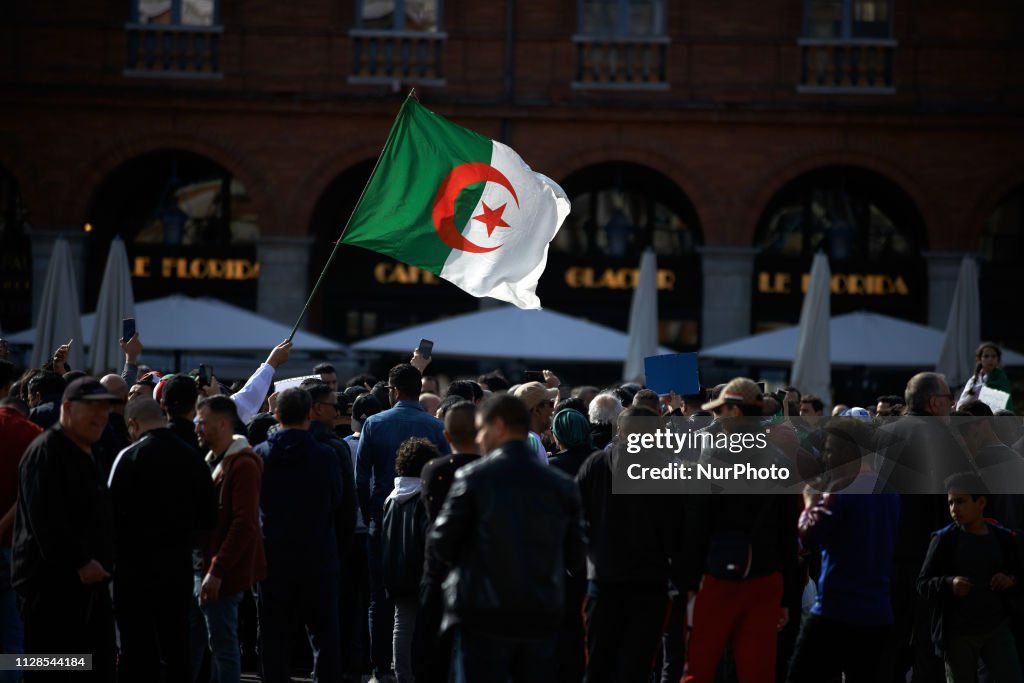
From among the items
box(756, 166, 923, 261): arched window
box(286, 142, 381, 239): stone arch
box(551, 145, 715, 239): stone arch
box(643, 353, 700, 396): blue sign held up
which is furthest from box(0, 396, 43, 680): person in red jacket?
box(756, 166, 923, 261): arched window

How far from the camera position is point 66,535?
690 cm

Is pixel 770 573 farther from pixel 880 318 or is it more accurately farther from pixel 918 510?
pixel 880 318

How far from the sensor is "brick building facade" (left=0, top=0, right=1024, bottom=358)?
2200 centimetres

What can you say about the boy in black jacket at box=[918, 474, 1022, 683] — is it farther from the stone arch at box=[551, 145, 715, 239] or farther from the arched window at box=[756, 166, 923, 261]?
the arched window at box=[756, 166, 923, 261]

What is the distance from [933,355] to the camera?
18.8m

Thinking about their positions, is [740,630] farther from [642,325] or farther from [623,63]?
[623,63]

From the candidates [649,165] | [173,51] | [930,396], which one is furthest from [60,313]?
[930,396]

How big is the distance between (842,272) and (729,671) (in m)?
14.7

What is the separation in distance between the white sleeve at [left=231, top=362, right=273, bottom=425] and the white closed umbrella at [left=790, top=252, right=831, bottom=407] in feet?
32.0

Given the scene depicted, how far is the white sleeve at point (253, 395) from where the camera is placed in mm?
8914

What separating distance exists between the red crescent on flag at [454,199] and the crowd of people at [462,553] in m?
2.40

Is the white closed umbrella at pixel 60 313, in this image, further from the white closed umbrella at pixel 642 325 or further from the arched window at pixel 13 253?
the white closed umbrella at pixel 642 325

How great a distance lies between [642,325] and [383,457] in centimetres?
986

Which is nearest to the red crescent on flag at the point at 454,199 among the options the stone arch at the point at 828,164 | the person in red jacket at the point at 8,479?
the person in red jacket at the point at 8,479
